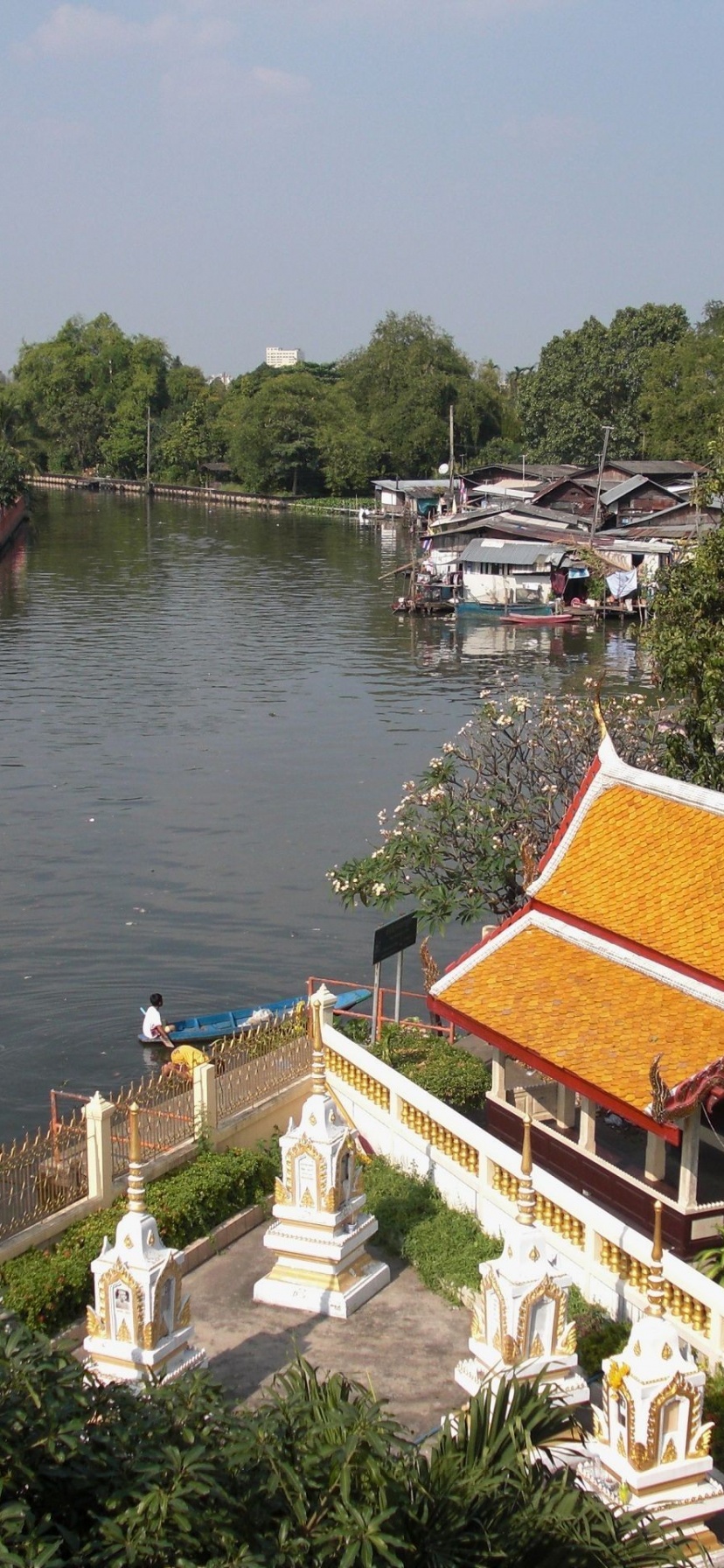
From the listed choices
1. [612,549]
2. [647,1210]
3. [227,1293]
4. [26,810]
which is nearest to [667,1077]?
[647,1210]

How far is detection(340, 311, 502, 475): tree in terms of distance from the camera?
113750 mm

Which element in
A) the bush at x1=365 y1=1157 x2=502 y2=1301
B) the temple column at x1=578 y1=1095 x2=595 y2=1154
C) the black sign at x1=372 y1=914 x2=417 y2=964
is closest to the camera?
the bush at x1=365 y1=1157 x2=502 y2=1301

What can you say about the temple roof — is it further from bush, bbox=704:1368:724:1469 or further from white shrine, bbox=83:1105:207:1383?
white shrine, bbox=83:1105:207:1383

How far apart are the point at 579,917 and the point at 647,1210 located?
2949 mm

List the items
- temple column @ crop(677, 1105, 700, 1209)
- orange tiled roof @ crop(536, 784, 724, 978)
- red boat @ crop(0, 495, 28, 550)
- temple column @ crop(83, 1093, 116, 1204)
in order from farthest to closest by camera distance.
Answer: red boat @ crop(0, 495, 28, 550) < orange tiled roof @ crop(536, 784, 724, 978) < temple column @ crop(83, 1093, 116, 1204) < temple column @ crop(677, 1105, 700, 1209)

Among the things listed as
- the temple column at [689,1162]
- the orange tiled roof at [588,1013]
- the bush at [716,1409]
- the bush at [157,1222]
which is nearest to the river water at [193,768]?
the bush at [157,1222]

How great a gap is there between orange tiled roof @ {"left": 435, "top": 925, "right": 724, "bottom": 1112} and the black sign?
262 cm

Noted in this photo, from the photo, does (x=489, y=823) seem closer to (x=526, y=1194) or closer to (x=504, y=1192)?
(x=504, y=1192)

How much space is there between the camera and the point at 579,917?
46.5 feet

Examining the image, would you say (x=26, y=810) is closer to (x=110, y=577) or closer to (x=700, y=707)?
(x=700, y=707)

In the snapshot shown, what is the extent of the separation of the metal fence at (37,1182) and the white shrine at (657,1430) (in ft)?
17.3

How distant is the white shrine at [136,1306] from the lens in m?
10.1

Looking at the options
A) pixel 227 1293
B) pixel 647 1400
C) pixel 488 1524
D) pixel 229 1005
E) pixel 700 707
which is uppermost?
pixel 700 707

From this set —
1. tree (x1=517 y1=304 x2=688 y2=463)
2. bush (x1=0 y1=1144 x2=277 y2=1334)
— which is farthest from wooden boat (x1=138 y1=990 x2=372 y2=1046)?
tree (x1=517 y1=304 x2=688 y2=463)
